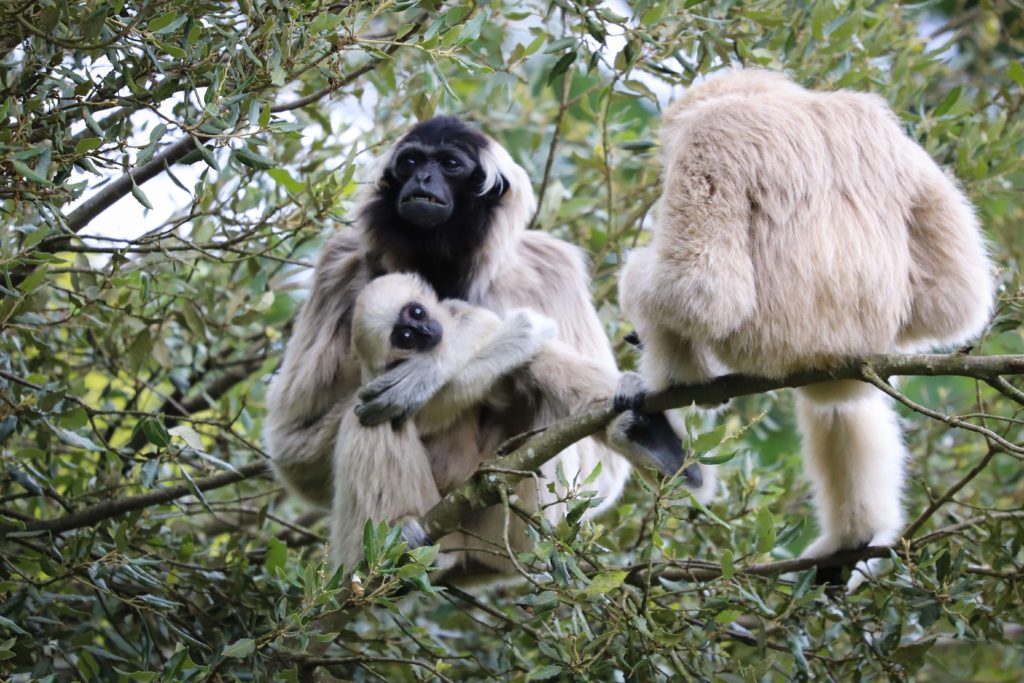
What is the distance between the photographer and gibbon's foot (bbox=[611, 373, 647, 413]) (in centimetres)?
422

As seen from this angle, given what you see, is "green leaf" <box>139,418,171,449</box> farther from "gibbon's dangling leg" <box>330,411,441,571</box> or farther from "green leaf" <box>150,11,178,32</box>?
"green leaf" <box>150,11,178,32</box>

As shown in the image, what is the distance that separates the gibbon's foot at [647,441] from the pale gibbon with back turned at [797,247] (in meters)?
0.34

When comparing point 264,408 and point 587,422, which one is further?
point 264,408

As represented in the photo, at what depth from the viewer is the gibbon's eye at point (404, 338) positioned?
5129mm

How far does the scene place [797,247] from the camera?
3848 millimetres

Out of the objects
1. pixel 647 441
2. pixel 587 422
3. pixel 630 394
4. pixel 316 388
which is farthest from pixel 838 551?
pixel 316 388

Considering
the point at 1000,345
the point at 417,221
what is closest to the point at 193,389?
the point at 417,221

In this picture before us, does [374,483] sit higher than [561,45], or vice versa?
[561,45]

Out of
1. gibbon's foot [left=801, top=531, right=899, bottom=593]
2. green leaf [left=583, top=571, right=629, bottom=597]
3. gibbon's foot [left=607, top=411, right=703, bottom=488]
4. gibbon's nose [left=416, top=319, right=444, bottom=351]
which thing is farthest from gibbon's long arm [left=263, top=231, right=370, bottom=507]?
gibbon's foot [left=801, top=531, right=899, bottom=593]

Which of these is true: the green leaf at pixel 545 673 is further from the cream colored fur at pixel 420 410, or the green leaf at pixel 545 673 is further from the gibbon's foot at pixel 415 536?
the cream colored fur at pixel 420 410

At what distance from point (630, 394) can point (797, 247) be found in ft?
3.04

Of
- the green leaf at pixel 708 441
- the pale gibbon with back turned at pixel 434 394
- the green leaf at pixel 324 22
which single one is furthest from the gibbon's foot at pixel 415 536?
the green leaf at pixel 324 22

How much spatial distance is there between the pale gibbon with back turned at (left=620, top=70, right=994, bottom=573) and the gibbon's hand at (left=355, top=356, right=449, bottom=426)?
125 cm

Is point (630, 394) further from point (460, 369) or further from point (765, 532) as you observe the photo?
point (460, 369)
